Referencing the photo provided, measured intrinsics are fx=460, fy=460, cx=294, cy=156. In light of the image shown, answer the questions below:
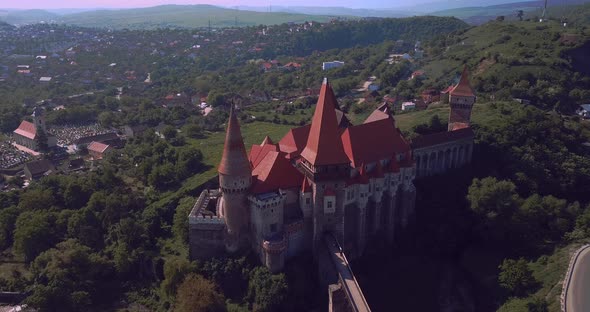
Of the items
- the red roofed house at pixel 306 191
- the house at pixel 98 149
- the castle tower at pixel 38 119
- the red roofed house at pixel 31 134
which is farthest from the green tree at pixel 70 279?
the castle tower at pixel 38 119

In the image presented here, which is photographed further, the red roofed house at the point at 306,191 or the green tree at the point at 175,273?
the green tree at the point at 175,273

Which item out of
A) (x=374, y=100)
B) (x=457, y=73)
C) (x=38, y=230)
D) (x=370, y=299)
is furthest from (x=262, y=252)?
(x=457, y=73)

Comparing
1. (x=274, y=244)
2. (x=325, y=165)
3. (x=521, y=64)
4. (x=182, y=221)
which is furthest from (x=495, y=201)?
(x=521, y=64)

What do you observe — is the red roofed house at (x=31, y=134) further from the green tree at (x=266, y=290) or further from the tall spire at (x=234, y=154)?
the green tree at (x=266, y=290)

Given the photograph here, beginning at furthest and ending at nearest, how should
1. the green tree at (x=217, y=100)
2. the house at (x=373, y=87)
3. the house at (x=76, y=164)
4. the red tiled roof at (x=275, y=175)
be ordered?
the green tree at (x=217, y=100) → the house at (x=373, y=87) → the house at (x=76, y=164) → the red tiled roof at (x=275, y=175)

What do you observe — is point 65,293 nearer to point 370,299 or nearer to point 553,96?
point 370,299

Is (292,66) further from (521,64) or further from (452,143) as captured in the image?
(452,143)
